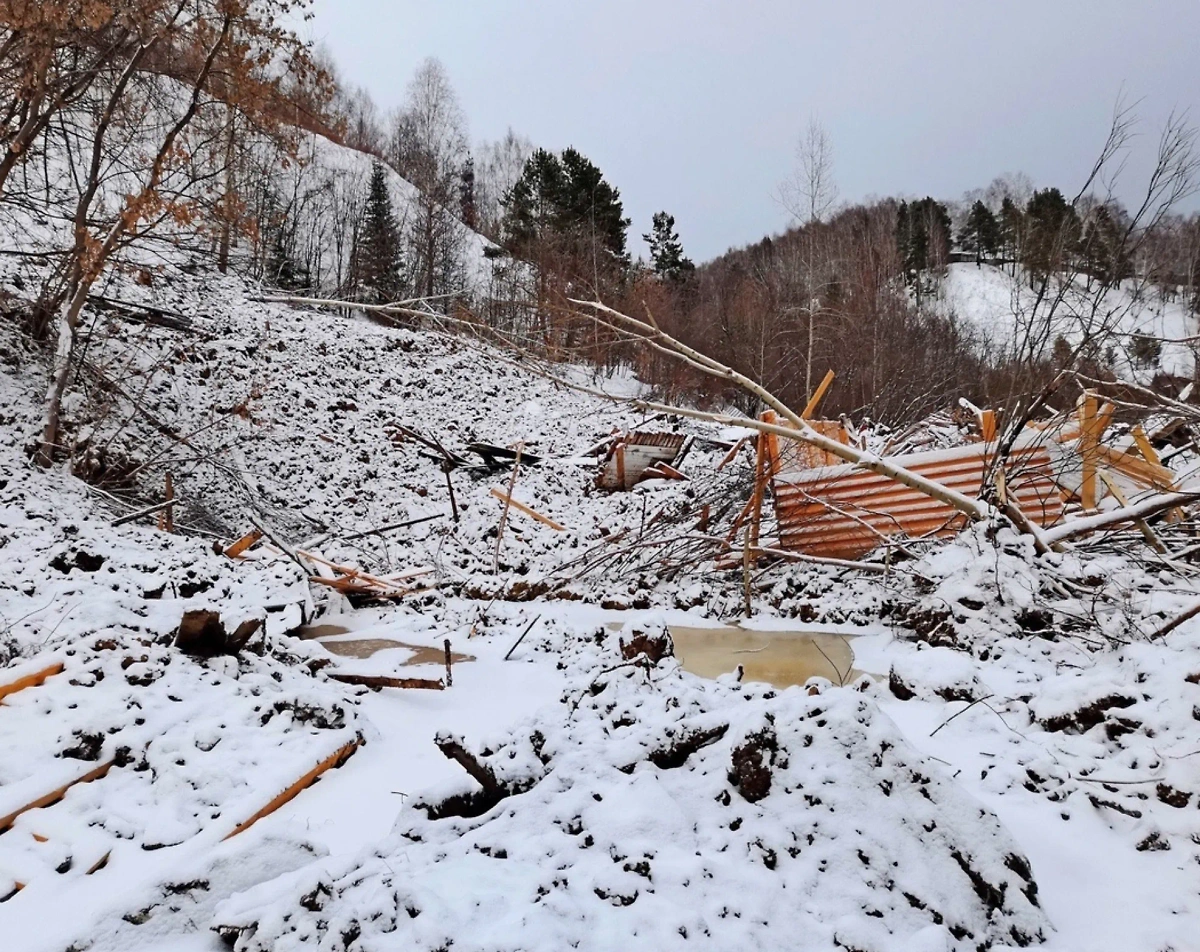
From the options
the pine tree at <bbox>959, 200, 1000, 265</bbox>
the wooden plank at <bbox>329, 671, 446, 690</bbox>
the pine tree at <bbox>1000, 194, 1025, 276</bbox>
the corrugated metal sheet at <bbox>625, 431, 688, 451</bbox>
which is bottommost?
the wooden plank at <bbox>329, 671, 446, 690</bbox>

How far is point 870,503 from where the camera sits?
→ 6.74 m

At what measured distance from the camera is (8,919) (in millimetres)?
2049

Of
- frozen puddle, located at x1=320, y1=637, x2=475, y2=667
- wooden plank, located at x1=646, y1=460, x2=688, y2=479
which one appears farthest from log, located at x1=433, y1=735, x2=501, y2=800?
wooden plank, located at x1=646, y1=460, x2=688, y2=479

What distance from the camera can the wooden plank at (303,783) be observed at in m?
2.62

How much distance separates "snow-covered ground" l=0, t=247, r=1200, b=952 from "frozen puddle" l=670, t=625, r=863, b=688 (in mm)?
262

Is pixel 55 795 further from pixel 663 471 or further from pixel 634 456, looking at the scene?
pixel 634 456

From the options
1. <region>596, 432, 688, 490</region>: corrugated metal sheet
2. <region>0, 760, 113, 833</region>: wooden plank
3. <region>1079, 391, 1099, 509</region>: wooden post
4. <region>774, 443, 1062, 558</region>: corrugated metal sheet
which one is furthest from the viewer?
<region>596, 432, 688, 490</region>: corrugated metal sheet

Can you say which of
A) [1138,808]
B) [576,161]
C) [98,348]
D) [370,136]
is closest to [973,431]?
[1138,808]

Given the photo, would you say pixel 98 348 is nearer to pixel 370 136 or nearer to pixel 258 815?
pixel 258 815

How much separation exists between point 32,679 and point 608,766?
296 cm

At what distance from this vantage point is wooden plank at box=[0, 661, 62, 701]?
10.4ft

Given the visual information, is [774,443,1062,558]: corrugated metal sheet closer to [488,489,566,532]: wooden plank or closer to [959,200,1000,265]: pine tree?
[488,489,566,532]: wooden plank

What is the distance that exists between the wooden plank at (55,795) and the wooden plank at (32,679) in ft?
2.44

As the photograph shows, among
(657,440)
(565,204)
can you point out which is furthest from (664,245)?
(657,440)
